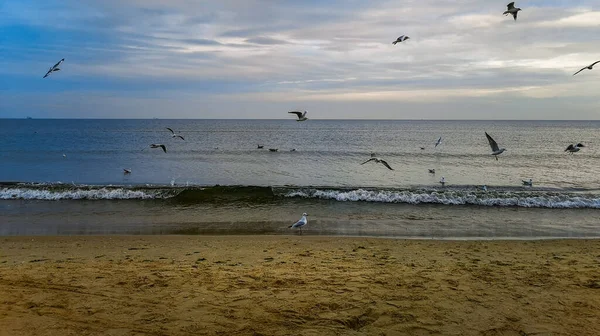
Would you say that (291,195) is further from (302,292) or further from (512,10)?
(302,292)

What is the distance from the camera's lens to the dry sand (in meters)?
4.86

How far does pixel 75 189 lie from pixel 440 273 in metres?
18.1

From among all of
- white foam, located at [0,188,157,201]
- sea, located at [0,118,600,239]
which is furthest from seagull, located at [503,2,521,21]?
white foam, located at [0,188,157,201]

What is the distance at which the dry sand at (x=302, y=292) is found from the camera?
15.9ft

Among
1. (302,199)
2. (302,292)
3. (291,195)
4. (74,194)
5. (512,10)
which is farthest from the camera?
(291,195)

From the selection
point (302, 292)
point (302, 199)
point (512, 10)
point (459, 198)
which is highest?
point (512, 10)

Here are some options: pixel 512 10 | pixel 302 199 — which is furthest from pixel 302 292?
pixel 302 199

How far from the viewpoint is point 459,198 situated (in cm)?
1783

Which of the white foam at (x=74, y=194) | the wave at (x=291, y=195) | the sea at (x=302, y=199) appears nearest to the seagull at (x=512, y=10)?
the sea at (x=302, y=199)

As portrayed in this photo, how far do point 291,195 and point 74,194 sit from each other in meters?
10.00

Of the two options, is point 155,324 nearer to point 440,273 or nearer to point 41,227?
point 440,273

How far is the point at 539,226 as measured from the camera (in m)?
13.4

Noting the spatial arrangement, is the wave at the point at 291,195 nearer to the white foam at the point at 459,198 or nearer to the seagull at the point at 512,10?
the white foam at the point at 459,198

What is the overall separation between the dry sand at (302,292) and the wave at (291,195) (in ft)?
27.4
